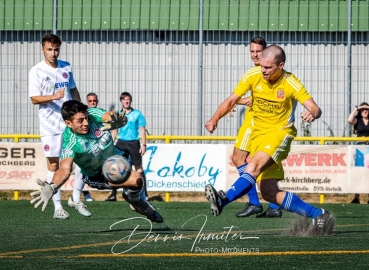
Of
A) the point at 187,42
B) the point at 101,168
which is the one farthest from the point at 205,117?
the point at 101,168

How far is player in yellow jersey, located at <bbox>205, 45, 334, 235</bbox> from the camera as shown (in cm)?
930

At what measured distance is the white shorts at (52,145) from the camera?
38.5ft

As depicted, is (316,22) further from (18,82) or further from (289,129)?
(289,129)

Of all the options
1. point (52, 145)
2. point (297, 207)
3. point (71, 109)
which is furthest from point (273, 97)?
point (52, 145)

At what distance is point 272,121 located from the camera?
954cm

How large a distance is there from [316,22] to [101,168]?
9011 mm

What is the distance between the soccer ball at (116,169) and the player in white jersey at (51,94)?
226 centimetres

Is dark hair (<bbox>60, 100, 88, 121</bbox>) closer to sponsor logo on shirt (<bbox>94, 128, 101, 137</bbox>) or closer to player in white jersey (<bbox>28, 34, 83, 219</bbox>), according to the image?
sponsor logo on shirt (<bbox>94, 128, 101, 137</bbox>)

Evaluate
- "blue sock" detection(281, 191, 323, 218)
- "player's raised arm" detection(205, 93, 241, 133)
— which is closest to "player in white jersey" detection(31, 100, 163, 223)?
"player's raised arm" detection(205, 93, 241, 133)

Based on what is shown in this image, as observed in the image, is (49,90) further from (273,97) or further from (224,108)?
(273,97)

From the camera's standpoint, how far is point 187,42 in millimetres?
18188

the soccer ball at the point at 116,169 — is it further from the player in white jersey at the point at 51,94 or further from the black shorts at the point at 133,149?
the black shorts at the point at 133,149

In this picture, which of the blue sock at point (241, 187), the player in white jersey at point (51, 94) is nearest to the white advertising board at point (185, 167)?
the player in white jersey at point (51, 94)

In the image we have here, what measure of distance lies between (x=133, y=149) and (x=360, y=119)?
4210 millimetres
